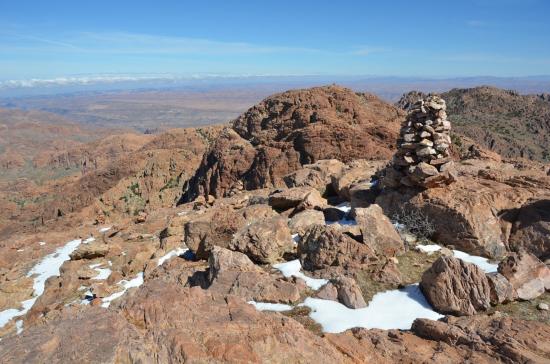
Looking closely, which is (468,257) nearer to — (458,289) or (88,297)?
(458,289)

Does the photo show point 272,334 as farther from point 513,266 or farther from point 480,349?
point 513,266

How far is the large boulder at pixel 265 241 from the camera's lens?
9391 mm

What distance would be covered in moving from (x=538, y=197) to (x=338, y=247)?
17.4 feet

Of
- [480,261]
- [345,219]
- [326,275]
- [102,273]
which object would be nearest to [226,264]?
[326,275]

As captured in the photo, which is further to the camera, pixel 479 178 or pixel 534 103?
pixel 534 103

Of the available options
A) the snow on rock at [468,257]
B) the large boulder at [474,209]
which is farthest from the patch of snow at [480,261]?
the large boulder at [474,209]

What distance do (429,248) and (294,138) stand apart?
15.2 m

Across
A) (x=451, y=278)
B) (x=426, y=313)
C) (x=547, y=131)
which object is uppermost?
(x=451, y=278)

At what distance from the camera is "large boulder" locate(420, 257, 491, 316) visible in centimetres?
688

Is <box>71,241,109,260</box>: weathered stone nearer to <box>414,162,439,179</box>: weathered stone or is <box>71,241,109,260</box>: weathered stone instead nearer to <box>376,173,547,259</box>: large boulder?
<box>376,173,547,259</box>: large boulder

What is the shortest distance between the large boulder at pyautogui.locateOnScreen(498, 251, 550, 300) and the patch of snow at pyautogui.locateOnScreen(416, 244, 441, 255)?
6.34 ft

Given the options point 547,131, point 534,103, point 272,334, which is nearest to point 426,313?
point 272,334

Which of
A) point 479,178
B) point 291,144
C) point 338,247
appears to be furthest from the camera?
point 291,144

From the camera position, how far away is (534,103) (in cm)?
8150
